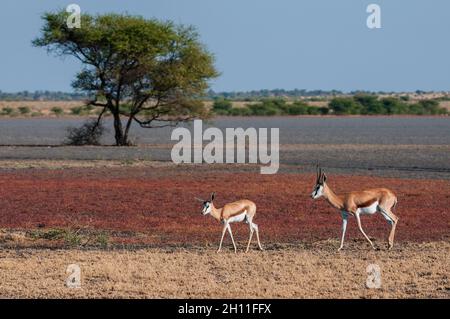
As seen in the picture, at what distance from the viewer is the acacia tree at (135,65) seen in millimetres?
54594

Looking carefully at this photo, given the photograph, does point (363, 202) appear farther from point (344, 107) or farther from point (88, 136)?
point (344, 107)

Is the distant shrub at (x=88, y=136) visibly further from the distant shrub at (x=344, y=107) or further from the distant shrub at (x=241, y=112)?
the distant shrub at (x=344, y=107)

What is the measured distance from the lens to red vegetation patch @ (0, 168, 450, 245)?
2189cm

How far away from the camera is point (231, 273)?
16641mm

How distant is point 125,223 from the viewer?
23.4 m

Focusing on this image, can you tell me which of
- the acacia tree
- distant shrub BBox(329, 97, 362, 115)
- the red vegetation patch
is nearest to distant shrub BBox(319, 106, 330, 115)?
distant shrub BBox(329, 97, 362, 115)

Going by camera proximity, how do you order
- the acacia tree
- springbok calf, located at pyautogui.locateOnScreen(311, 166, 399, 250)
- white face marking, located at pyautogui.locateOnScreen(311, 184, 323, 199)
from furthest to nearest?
the acacia tree → white face marking, located at pyautogui.locateOnScreen(311, 184, 323, 199) → springbok calf, located at pyautogui.locateOnScreen(311, 166, 399, 250)

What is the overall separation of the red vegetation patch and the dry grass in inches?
83.1

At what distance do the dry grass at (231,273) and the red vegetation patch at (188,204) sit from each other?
2.11 metres

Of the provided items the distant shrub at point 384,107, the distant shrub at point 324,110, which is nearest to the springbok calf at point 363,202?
the distant shrub at point 384,107

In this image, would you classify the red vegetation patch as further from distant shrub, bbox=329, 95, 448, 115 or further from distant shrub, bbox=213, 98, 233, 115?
distant shrub, bbox=329, 95, 448, 115

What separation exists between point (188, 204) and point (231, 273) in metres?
10.3
